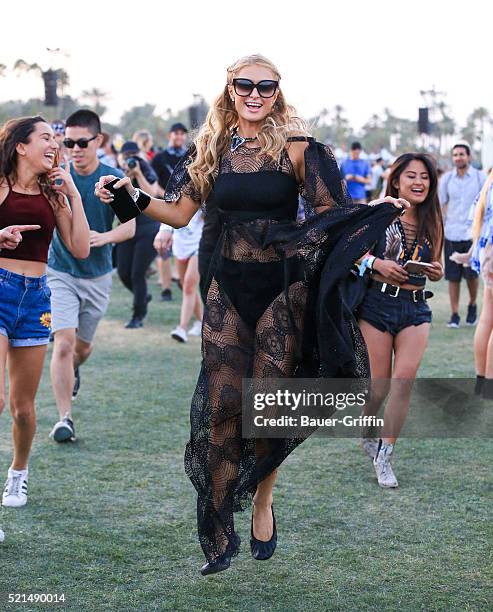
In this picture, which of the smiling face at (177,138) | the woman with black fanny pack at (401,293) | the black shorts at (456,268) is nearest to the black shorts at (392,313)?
the woman with black fanny pack at (401,293)

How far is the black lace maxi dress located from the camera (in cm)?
436

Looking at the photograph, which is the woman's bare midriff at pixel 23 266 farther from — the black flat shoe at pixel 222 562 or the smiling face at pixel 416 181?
the smiling face at pixel 416 181

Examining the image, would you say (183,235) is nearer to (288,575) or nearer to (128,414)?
(128,414)

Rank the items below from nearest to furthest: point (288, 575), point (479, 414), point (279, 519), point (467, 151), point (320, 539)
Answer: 1. point (288, 575)
2. point (320, 539)
3. point (279, 519)
4. point (479, 414)
5. point (467, 151)

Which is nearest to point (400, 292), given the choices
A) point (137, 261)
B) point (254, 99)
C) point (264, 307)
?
point (264, 307)

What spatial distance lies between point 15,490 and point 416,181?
3.07 m

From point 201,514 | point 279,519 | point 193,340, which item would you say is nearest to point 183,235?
point 193,340

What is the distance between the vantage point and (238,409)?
14.6 ft

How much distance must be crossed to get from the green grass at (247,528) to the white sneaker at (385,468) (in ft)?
0.23

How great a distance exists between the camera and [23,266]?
16.6 ft

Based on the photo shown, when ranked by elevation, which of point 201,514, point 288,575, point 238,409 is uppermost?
point 238,409

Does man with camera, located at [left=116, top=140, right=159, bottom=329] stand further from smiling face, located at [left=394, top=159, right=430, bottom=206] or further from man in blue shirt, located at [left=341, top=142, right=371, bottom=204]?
man in blue shirt, located at [left=341, top=142, right=371, bottom=204]

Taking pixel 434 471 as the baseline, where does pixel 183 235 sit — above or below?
above

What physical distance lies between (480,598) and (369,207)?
1.80 meters
